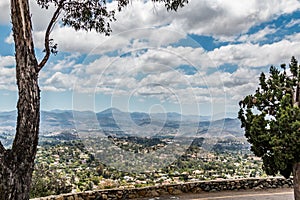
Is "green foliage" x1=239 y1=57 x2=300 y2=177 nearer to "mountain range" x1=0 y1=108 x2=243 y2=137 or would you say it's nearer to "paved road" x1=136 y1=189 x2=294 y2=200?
"mountain range" x1=0 y1=108 x2=243 y2=137

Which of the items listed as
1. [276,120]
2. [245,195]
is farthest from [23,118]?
[245,195]

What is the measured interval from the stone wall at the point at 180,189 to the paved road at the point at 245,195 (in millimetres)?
275

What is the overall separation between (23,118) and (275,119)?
4.35 meters

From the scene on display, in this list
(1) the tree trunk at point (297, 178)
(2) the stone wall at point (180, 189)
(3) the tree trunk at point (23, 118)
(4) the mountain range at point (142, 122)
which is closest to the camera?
(3) the tree trunk at point (23, 118)

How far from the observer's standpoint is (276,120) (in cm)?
675

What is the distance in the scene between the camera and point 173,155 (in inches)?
453

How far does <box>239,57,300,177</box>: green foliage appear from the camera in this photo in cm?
653

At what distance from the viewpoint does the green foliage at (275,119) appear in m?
6.53

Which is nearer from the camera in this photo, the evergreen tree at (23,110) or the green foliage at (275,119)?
the evergreen tree at (23,110)

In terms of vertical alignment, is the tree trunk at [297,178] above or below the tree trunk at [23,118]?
below

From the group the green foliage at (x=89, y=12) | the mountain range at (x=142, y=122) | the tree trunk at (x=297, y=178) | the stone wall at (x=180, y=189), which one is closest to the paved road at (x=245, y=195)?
the stone wall at (x=180, y=189)

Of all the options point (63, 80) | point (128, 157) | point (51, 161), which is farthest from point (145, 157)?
point (63, 80)

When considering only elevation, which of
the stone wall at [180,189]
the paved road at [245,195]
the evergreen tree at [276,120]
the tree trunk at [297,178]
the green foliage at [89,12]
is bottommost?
the paved road at [245,195]

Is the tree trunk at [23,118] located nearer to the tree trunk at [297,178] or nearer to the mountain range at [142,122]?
the mountain range at [142,122]
